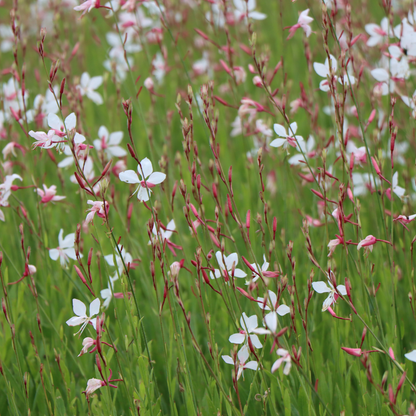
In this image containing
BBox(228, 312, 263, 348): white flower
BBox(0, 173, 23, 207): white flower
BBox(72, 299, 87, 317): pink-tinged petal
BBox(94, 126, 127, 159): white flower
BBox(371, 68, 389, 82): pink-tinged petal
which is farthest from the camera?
BBox(94, 126, 127, 159): white flower

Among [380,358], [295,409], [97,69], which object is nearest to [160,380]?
[295,409]

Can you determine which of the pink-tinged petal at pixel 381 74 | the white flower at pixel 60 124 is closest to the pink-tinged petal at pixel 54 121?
the white flower at pixel 60 124

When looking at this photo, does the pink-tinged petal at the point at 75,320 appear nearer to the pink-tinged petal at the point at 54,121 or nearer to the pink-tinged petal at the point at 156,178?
the pink-tinged petal at the point at 156,178

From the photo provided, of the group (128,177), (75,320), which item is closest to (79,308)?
(75,320)

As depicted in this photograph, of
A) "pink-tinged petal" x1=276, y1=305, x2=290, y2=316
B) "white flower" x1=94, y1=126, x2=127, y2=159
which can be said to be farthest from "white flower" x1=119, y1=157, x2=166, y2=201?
"white flower" x1=94, y1=126, x2=127, y2=159

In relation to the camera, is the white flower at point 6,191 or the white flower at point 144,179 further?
the white flower at point 6,191

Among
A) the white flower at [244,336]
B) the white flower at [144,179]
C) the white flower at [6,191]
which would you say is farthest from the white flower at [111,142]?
the white flower at [244,336]

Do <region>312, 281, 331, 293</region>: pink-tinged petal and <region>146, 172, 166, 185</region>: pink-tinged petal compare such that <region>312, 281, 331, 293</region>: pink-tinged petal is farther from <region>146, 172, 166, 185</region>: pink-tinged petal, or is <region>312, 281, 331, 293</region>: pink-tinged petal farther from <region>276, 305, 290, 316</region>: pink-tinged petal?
<region>146, 172, 166, 185</region>: pink-tinged petal

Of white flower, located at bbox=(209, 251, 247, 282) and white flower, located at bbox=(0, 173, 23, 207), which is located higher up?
white flower, located at bbox=(0, 173, 23, 207)

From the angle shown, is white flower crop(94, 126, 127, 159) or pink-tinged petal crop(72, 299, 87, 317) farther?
white flower crop(94, 126, 127, 159)

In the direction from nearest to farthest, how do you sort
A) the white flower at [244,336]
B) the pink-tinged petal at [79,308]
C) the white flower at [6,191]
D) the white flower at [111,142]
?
the white flower at [244,336], the pink-tinged petal at [79,308], the white flower at [6,191], the white flower at [111,142]

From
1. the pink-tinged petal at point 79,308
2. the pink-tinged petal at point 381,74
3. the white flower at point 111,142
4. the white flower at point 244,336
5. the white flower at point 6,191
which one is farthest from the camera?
the white flower at point 111,142

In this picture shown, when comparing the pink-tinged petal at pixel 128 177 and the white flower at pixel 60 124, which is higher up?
the white flower at pixel 60 124

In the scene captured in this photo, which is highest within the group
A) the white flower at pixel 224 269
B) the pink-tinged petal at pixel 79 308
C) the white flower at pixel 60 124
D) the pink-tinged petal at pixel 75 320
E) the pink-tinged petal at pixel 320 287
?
the white flower at pixel 60 124
